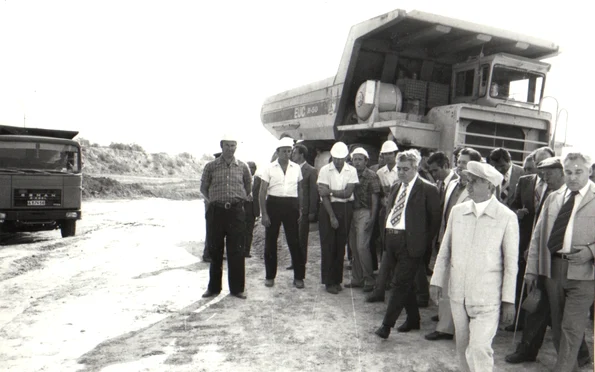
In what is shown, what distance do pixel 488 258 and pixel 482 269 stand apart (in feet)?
0.28

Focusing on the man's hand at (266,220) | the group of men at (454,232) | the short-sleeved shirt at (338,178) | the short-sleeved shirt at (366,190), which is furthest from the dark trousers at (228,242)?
the short-sleeved shirt at (366,190)

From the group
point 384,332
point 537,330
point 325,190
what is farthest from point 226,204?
point 537,330

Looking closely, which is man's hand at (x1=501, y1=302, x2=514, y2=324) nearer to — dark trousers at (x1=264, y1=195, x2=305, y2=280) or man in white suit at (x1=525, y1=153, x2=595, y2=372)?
man in white suit at (x1=525, y1=153, x2=595, y2=372)

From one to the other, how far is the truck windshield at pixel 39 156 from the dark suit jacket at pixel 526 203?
991 cm

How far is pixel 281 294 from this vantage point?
640 cm

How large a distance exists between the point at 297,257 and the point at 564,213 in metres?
3.63

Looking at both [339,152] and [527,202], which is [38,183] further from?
[527,202]

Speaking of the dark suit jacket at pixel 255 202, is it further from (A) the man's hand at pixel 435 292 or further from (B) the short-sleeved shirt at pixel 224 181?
(A) the man's hand at pixel 435 292

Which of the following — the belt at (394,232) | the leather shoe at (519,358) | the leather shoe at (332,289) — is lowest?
→ the leather shoe at (332,289)

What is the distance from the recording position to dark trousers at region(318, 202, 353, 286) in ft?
21.4

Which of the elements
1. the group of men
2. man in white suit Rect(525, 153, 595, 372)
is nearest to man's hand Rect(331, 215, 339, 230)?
the group of men

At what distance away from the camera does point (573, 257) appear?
145 inches

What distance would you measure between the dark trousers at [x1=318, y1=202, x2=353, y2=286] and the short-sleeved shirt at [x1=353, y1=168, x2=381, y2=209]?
0.14 metres

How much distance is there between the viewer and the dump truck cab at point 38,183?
10625 millimetres
